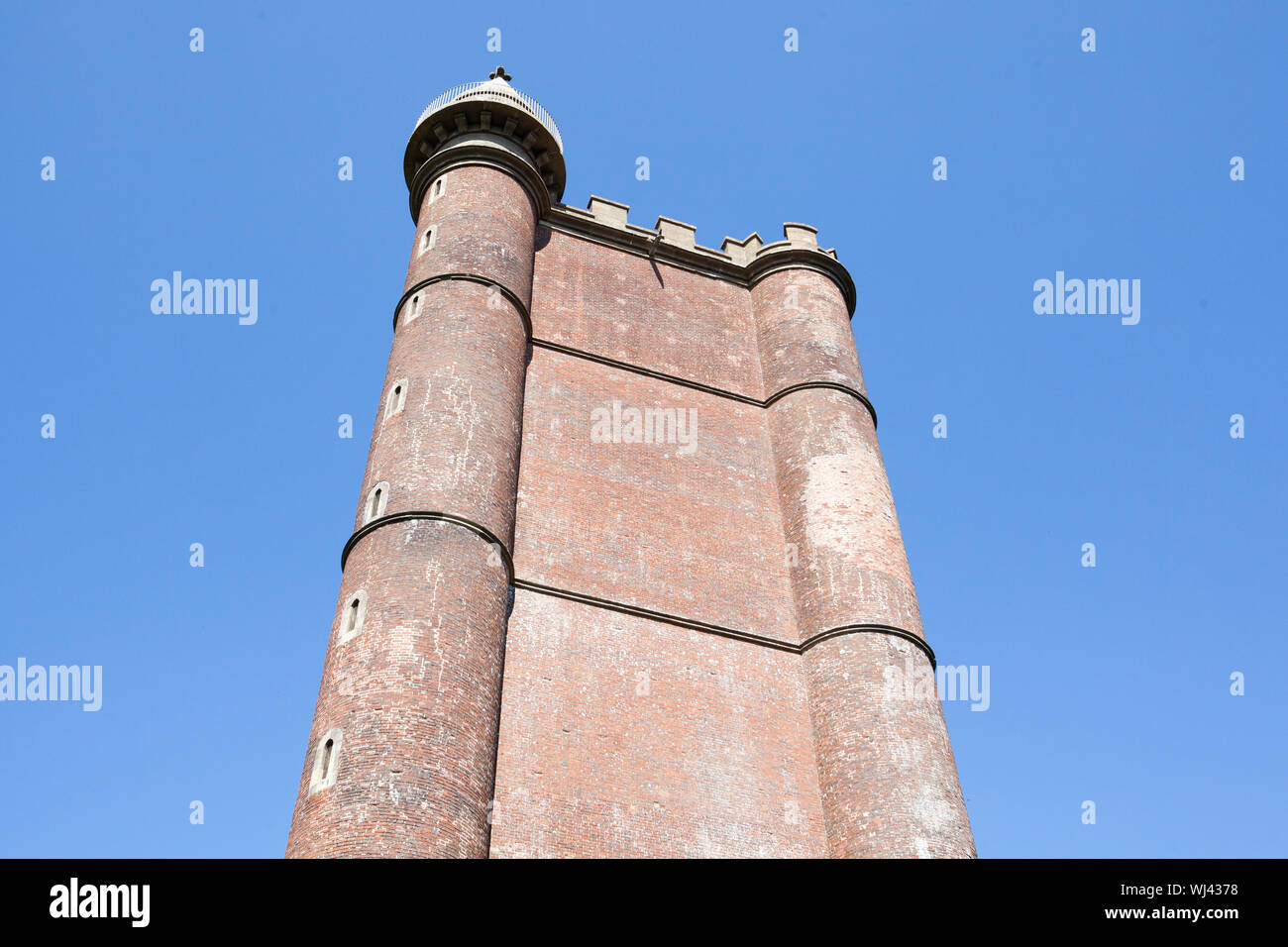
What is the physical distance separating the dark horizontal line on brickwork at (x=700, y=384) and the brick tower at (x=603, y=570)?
53 millimetres

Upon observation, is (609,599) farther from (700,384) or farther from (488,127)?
(488,127)

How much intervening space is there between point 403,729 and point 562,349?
29.6 ft

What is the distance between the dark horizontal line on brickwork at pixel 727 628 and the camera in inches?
655

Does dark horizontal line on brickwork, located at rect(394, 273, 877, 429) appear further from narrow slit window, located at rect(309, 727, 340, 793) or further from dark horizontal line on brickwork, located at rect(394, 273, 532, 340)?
narrow slit window, located at rect(309, 727, 340, 793)

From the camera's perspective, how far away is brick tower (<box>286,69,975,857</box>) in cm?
1392

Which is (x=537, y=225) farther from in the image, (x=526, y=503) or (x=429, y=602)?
(x=429, y=602)

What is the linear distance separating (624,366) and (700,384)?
1.47 meters

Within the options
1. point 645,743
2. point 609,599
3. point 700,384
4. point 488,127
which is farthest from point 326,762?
point 488,127

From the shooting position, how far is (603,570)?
1728 centimetres

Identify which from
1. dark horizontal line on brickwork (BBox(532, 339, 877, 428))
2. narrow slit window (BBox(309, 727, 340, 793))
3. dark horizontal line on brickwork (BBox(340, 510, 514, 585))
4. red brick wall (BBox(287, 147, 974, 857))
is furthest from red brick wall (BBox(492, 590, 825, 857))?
dark horizontal line on brickwork (BBox(532, 339, 877, 428))

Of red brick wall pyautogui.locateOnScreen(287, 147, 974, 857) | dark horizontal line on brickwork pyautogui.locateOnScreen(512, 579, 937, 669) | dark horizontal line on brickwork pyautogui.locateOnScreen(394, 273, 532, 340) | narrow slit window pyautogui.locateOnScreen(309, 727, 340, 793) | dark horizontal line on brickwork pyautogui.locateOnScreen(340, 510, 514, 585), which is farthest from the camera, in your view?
dark horizontal line on brickwork pyautogui.locateOnScreen(394, 273, 532, 340)

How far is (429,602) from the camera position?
47.4 ft
